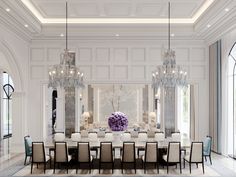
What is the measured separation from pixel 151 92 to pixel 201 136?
12.9 ft

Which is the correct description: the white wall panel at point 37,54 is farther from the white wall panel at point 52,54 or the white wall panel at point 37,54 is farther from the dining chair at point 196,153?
the dining chair at point 196,153

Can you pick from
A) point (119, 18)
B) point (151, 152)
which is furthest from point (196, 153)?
point (119, 18)

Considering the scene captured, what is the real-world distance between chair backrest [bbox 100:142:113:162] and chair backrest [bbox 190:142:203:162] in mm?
2061

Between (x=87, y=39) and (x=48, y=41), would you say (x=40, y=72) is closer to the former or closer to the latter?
(x=48, y=41)

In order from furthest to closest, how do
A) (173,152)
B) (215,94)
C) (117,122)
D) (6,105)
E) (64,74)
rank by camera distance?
(6,105), (215,94), (117,122), (64,74), (173,152)

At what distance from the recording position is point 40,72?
12.0 meters

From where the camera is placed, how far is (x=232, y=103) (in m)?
10.6

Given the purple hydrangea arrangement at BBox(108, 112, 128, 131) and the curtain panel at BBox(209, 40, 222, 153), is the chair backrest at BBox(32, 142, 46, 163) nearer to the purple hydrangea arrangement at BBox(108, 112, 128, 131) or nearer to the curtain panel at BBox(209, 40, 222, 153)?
the purple hydrangea arrangement at BBox(108, 112, 128, 131)

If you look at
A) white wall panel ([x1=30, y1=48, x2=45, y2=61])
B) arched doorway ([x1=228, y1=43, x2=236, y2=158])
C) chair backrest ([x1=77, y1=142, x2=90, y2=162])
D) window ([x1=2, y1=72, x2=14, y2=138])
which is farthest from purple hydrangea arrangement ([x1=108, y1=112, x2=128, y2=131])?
window ([x1=2, y1=72, x2=14, y2=138])

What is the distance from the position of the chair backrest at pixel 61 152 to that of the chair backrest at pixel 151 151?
2.05m

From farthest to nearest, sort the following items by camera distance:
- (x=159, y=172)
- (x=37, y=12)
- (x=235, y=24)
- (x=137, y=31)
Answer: (x=137, y=31), (x=37, y=12), (x=235, y=24), (x=159, y=172)

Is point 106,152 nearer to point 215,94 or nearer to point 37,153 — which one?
point 37,153

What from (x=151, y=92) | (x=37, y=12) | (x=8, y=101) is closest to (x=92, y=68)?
(x=37, y=12)

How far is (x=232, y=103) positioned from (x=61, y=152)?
18.9 feet
